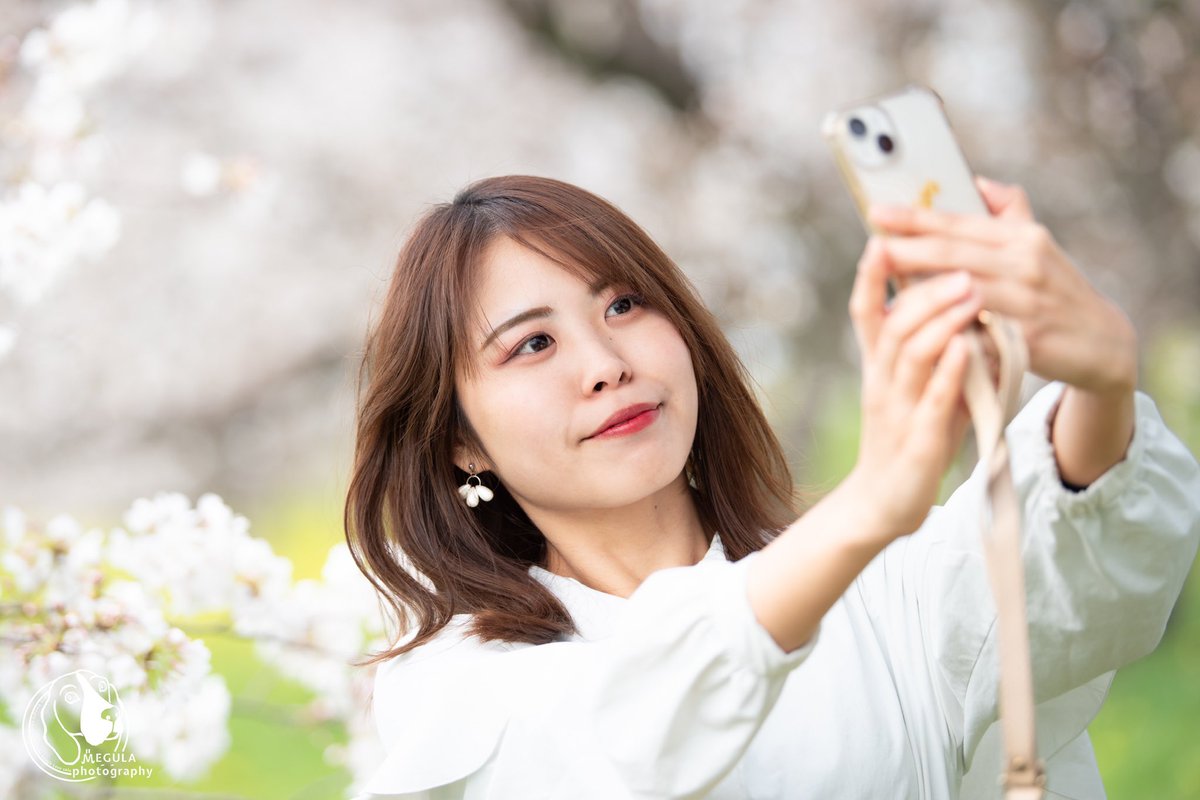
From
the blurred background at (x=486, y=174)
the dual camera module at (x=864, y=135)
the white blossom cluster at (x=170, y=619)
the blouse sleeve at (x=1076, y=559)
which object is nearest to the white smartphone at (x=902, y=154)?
the dual camera module at (x=864, y=135)

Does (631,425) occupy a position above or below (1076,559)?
above

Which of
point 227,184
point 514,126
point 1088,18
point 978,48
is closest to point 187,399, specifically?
point 514,126

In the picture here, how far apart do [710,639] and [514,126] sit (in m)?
4.50

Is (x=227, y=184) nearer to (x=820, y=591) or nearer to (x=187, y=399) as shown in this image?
(x=820, y=591)

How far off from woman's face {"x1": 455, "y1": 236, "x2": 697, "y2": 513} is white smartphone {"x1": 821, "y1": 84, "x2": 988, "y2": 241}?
61 cm

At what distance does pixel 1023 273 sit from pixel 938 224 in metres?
0.08

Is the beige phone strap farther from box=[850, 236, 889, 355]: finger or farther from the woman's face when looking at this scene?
the woman's face

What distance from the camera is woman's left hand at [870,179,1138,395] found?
0.96m

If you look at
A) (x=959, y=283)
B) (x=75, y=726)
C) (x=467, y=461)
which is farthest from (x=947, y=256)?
(x=75, y=726)

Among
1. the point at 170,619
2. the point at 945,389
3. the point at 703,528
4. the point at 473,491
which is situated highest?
the point at 170,619

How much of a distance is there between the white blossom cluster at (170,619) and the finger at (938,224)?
4.81ft

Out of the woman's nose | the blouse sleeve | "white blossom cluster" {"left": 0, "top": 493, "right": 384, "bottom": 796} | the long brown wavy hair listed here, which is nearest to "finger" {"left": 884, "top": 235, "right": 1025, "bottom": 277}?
the blouse sleeve

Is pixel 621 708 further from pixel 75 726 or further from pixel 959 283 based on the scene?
pixel 75 726

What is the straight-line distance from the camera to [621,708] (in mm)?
1124
